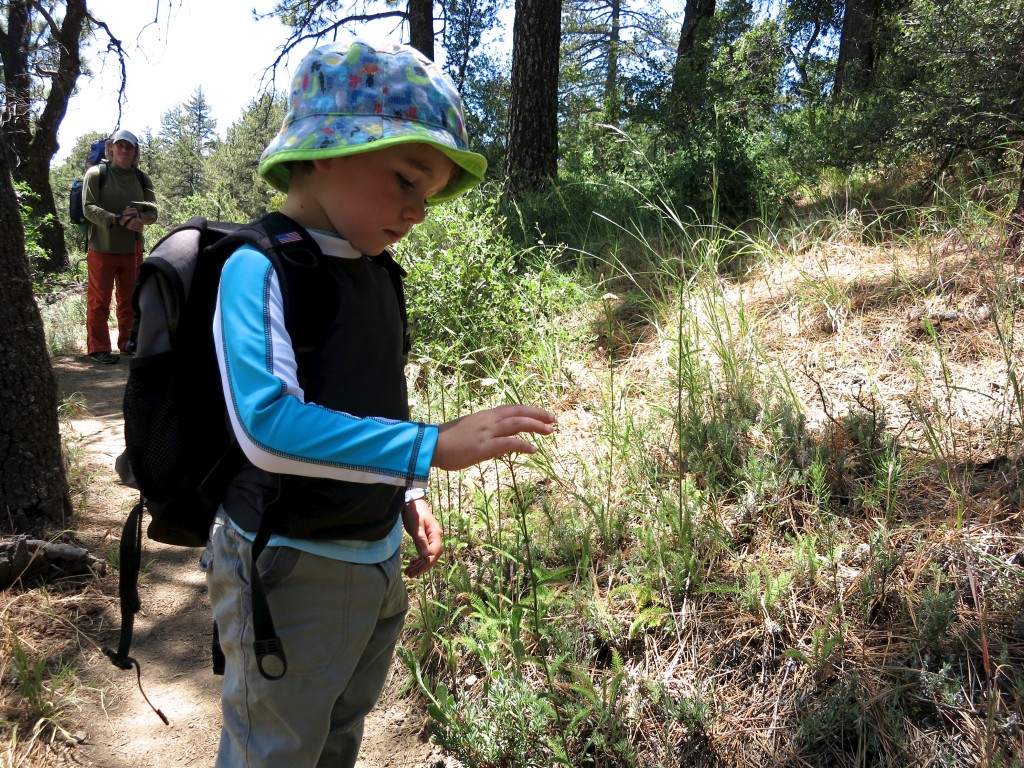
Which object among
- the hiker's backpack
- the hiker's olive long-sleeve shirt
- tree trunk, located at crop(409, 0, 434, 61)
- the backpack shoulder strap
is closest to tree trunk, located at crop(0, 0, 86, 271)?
the hiker's backpack

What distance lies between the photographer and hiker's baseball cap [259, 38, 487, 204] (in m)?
1.32

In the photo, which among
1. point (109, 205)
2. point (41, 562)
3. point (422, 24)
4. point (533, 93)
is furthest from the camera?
A: point (422, 24)

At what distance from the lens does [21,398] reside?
2.99 meters

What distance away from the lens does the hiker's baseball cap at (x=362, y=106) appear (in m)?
1.32

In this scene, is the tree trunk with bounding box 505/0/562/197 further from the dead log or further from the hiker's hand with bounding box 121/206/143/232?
the dead log

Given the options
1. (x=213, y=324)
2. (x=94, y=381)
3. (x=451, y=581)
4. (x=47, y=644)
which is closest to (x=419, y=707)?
(x=451, y=581)

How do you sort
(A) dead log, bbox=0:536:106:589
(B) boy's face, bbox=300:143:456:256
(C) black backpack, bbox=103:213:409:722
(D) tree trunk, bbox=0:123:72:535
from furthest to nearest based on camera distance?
1. (D) tree trunk, bbox=0:123:72:535
2. (A) dead log, bbox=0:536:106:589
3. (B) boy's face, bbox=300:143:456:256
4. (C) black backpack, bbox=103:213:409:722

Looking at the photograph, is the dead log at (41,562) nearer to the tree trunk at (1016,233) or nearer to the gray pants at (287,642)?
the gray pants at (287,642)

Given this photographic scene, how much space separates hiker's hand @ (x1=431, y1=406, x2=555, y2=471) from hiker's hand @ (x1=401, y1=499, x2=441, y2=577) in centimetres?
62

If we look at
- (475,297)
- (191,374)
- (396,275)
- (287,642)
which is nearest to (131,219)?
(475,297)

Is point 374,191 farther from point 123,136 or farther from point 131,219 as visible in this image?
point 123,136

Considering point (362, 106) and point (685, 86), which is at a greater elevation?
point (685, 86)

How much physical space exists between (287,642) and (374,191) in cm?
88

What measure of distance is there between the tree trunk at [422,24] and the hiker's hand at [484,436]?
31.6ft
